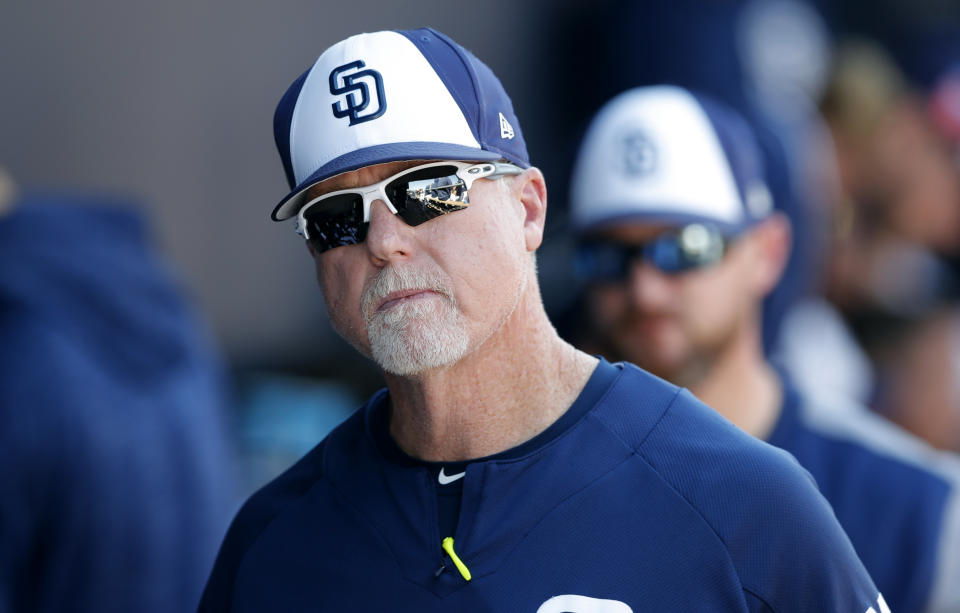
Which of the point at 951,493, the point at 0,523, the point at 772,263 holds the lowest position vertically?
the point at 951,493

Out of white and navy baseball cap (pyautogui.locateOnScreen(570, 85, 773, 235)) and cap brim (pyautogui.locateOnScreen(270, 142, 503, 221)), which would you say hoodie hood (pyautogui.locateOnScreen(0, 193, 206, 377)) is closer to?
white and navy baseball cap (pyautogui.locateOnScreen(570, 85, 773, 235))

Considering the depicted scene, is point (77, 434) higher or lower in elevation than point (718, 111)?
lower

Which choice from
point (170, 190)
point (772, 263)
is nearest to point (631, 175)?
point (772, 263)

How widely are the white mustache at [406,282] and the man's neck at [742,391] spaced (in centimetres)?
186

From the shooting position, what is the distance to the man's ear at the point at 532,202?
216 cm

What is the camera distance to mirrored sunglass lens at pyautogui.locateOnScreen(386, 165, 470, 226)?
200 centimetres

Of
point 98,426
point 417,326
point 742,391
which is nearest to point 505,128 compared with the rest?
point 417,326

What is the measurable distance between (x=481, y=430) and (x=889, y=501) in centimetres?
187

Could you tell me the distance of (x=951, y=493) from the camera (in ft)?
11.8

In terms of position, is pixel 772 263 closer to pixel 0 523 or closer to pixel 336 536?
pixel 336 536

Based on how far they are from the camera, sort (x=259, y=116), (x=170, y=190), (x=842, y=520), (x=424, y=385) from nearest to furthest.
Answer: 1. (x=424, y=385)
2. (x=842, y=520)
3. (x=170, y=190)
4. (x=259, y=116)

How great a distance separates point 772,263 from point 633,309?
63 centimetres

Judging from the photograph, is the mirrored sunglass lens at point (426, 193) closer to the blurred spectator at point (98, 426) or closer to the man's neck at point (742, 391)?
the man's neck at point (742, 391)

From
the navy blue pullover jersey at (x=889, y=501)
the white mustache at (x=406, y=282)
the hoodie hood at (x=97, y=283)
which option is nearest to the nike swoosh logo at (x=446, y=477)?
the white mustache at (x=406, y=282)
